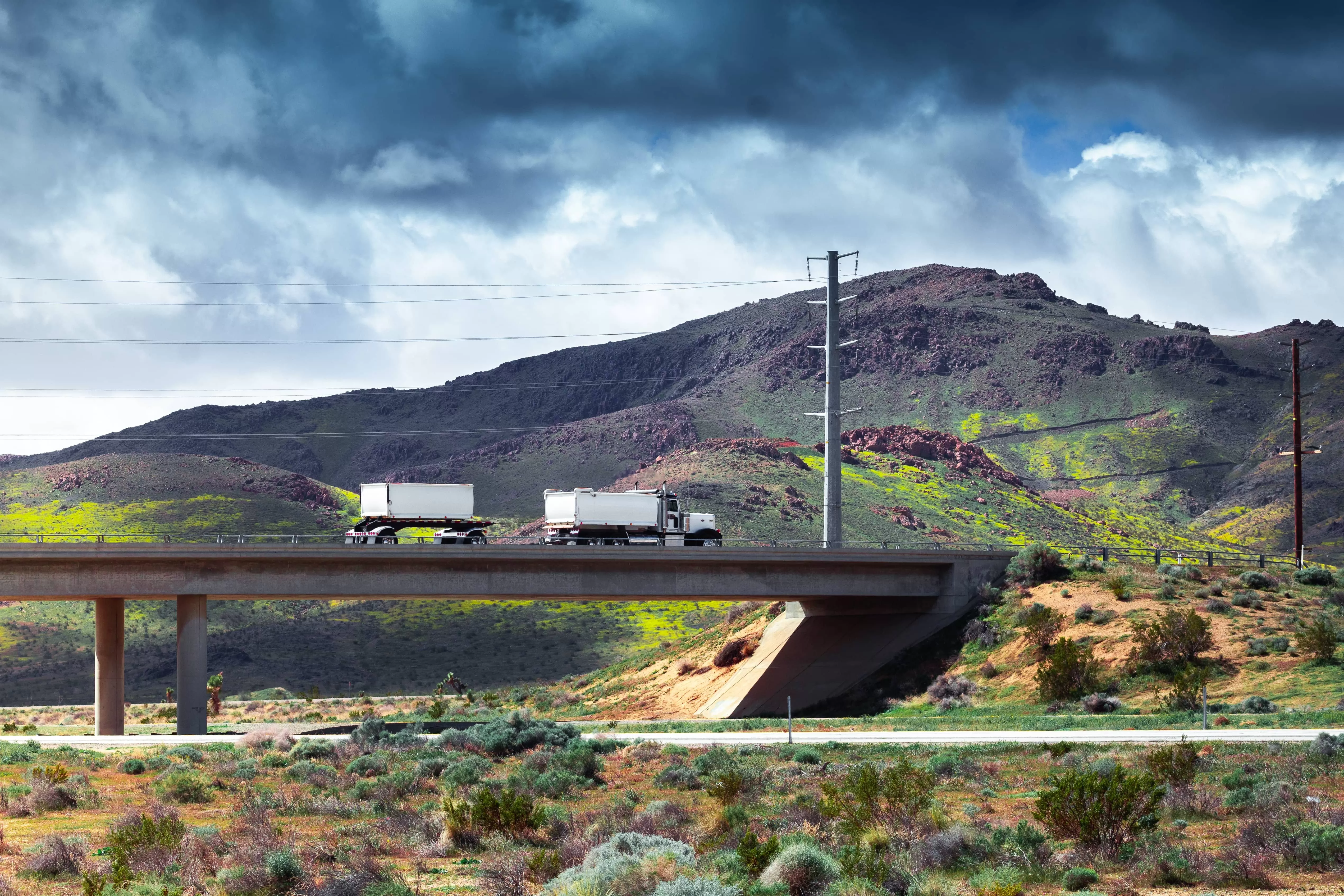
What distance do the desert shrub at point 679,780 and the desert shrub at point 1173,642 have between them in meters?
26.1

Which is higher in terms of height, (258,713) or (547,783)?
(547,783)

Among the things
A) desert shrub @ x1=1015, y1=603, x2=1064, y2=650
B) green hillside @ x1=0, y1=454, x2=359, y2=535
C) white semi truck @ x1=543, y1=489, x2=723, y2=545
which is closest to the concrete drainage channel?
white semi truck @ x1=543, y1=489, x2=723, y2=545

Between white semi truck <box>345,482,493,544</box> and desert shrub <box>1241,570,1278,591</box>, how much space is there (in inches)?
1277

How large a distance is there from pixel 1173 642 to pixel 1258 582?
1184 cm

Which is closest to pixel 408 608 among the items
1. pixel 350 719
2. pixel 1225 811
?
pixel 350 719

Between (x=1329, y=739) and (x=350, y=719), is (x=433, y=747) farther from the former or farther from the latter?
(x=350, y=719)

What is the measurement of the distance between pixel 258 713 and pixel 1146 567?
45.0 metres

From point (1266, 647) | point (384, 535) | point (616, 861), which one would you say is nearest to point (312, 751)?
point (384, 535)

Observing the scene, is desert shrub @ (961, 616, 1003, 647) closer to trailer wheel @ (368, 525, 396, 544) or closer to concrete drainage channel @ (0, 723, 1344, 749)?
concrete drainage channel @ (0, 723, 1344, 749)

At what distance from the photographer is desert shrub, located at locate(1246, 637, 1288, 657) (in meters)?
46.4

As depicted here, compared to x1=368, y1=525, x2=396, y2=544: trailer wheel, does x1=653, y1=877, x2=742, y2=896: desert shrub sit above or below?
below

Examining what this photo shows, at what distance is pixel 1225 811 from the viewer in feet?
67.1

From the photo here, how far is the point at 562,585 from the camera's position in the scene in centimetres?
5169

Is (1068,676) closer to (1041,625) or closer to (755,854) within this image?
(1041,625)
